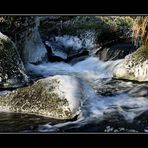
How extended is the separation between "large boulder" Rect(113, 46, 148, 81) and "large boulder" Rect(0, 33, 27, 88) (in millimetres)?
953

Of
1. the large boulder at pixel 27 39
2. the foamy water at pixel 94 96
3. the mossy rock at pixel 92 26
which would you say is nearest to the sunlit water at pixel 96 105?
the foamy water at pixel 94 96

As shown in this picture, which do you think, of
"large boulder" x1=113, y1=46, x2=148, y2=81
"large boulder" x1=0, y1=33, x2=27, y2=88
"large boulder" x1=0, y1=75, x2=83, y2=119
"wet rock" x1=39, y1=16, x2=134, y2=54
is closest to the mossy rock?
"wet rock" x1=39, y1=16, x2=134, y2=54

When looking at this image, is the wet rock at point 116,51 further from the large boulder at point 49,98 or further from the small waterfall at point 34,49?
the small waterfall at point 34,49

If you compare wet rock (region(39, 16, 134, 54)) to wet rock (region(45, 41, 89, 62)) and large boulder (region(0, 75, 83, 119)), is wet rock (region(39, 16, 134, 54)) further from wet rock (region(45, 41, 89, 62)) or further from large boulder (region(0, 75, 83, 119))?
large boulder (region(0, 75, 83, 119))

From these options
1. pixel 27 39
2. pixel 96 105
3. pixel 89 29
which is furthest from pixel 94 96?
pixel 27 39

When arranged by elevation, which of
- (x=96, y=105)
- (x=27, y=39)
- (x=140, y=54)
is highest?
(x=27, y=39)

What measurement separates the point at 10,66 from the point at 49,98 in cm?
53

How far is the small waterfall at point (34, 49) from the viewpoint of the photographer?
16.5 ft

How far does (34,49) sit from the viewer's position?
505cm

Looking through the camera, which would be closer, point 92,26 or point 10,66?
point 92,26

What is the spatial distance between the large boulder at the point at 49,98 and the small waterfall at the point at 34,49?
0.77ft

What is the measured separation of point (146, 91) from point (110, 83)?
1.27 feet

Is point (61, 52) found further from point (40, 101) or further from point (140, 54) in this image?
point (140, 54)
